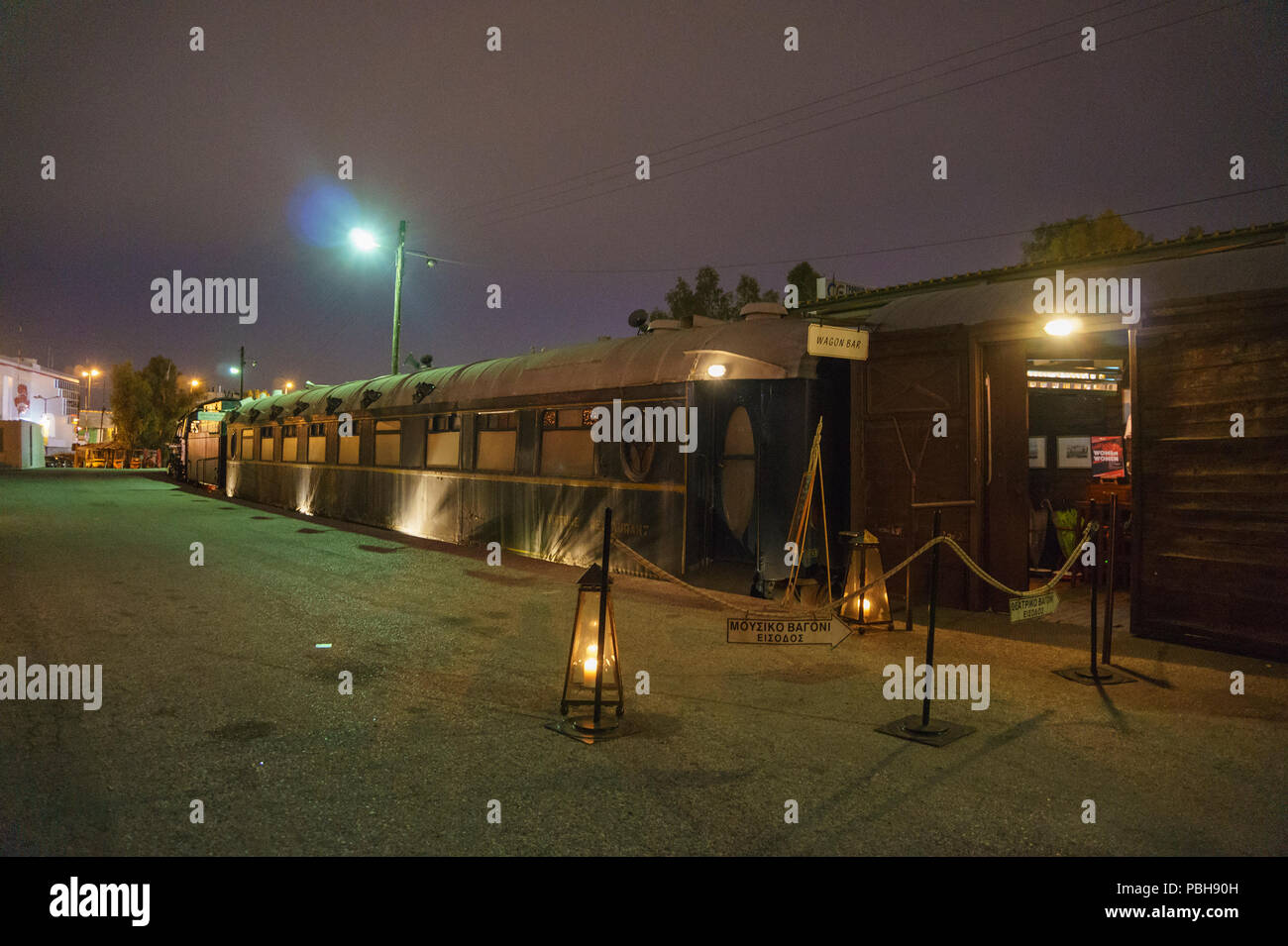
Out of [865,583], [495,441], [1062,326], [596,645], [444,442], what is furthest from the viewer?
[444,442]

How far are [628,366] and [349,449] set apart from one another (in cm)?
1027

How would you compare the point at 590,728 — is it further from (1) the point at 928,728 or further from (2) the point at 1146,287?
(2) the point at 1146,287

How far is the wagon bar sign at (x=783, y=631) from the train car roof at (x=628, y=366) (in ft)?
14.9

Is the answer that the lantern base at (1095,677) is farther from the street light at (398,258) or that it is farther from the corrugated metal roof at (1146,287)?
the street light at (398,258)

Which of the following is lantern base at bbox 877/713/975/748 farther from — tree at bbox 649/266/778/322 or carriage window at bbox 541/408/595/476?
tree at bbox 649/266/778/322

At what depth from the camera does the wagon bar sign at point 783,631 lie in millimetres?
5672

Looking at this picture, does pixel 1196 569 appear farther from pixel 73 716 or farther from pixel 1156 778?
pixel 73 716

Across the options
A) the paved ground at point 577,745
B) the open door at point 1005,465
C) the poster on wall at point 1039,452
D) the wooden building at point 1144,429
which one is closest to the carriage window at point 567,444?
the paved ground at point 577,745

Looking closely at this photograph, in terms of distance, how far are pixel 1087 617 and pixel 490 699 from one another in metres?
6.66

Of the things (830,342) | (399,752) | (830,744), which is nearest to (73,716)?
(399,752)

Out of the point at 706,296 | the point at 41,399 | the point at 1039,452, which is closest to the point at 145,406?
the point at 41,399

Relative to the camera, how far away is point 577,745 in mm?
4727
